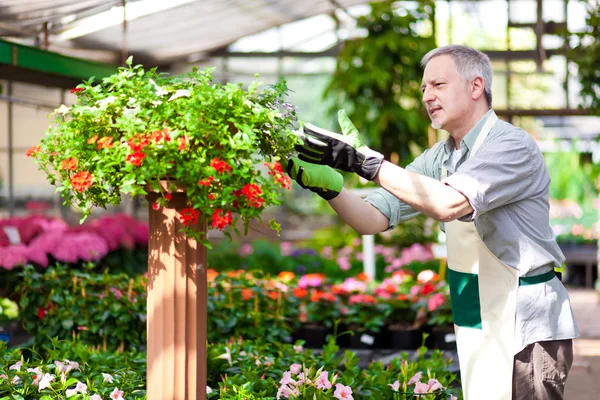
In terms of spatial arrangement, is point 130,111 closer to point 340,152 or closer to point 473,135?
point 340,152

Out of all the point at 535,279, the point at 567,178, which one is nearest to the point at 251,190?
the point at 535,279

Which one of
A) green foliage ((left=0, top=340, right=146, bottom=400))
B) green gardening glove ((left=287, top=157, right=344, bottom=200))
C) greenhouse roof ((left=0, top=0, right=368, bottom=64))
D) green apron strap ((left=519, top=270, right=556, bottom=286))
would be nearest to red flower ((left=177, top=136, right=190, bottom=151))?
green gardening glove ((left=287, top=157, right=344, bottom=200))

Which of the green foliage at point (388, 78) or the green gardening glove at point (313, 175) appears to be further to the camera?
the green foliage at point (388, 78)

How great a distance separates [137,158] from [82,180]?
0.52 ft

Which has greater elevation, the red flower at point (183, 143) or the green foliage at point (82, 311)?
the red flower at point (183, 143)

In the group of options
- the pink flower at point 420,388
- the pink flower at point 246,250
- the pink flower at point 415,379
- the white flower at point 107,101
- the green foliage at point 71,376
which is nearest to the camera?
the white flower at point 107,101

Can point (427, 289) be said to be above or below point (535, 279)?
below

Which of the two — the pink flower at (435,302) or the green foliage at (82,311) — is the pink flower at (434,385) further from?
the pink flower at (435,302)

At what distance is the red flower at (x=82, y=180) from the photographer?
5.86ft

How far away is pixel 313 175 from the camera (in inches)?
79.3

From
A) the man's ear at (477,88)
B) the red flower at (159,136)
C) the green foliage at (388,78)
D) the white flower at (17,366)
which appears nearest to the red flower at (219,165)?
the red flower at (159,136)

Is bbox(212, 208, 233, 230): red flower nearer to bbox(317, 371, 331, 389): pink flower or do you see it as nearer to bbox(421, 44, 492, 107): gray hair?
A: bbox(421, 44, 492, 107): gray hair

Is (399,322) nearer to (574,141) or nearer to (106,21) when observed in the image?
(106,21)

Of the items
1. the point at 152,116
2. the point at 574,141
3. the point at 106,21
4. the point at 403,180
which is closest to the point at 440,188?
the point at 403,180
